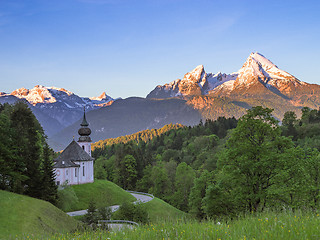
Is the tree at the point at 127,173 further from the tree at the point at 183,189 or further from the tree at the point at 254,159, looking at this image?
the tree at the point at 254,159

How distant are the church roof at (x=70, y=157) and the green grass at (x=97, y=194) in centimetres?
582

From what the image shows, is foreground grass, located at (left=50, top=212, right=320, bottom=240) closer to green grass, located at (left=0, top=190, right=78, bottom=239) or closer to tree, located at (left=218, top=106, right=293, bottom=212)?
tree, located at (left=218, top=106, right=293, bottom=212)

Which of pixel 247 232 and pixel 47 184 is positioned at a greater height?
pixel 247 232

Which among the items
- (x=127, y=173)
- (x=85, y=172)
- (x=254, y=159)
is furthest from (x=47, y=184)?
(x=127, y=173)

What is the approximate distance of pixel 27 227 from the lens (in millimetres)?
28109

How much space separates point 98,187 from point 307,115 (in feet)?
398

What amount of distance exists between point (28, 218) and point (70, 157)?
42857 millimetres

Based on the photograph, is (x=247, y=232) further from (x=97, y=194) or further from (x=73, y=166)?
(x=73, y=166)

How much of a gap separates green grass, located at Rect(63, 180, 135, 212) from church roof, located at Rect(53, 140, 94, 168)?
19.1 feet

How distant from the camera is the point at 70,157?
72.0 m

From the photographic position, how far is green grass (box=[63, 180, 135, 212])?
60000mm

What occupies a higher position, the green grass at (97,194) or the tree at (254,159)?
the tree at (254,159)

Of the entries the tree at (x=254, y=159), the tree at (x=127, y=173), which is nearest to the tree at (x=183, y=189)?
the tree at (x=127, y=173)

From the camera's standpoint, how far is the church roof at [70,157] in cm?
6881
